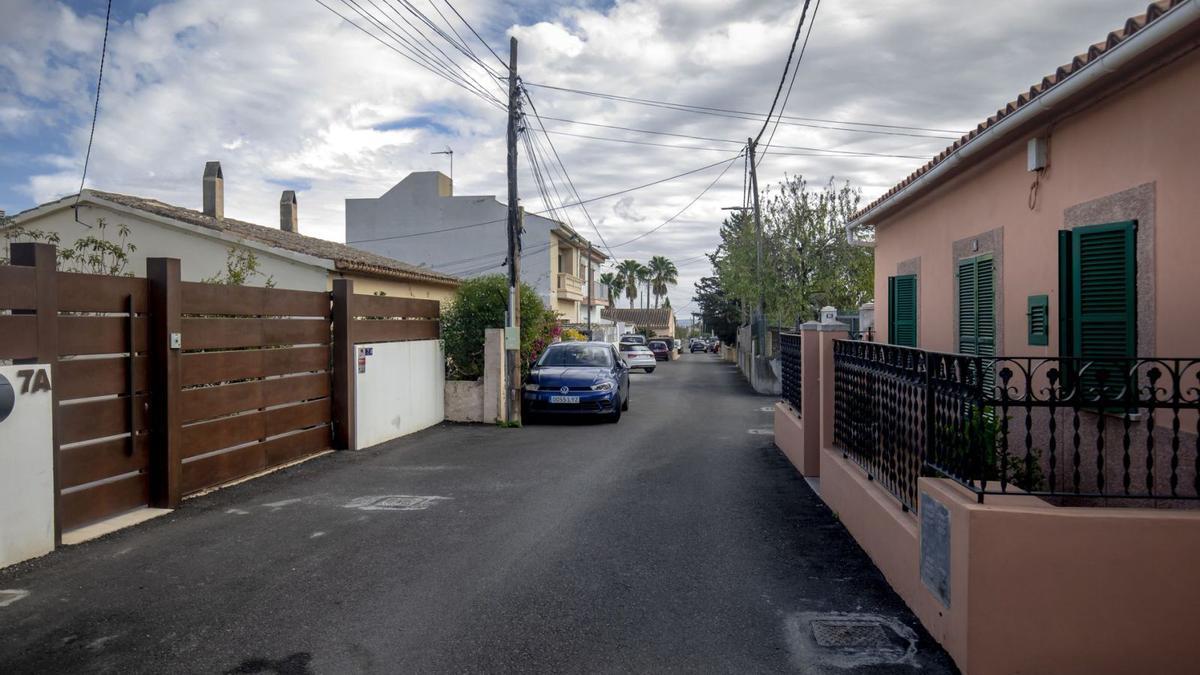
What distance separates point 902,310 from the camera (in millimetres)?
11188

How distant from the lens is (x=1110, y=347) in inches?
217

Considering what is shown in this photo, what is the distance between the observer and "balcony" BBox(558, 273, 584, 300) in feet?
125

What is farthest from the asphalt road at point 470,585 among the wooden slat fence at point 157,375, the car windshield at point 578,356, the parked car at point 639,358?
the parked car at point 639,358

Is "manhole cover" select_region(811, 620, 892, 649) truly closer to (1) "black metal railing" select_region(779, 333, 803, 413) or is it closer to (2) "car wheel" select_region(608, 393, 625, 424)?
(1) "black metal railing" select_region(779, 333, 803, 413)

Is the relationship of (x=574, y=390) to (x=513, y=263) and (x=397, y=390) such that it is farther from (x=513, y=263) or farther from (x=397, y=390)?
(x=397, y=390)

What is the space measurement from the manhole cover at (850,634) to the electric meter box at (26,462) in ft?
17.5

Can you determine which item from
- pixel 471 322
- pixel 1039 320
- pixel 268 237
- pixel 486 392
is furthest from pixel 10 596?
pixel 268 237

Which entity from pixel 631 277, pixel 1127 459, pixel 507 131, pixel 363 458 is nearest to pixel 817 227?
pixel 507 131

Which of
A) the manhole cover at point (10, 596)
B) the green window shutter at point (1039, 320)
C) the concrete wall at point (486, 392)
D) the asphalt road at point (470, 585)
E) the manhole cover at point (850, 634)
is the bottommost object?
the manhole cover at point (850, 634)

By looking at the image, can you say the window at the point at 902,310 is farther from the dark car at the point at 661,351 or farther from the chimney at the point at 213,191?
the dark car at the point at 661,351

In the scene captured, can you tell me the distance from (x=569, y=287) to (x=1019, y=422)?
32.9 metres

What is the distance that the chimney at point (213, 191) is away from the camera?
20469 mm

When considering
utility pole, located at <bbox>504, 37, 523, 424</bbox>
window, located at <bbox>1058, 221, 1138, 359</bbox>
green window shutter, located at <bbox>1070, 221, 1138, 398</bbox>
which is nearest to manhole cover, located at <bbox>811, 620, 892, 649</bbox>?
green window shutter, located at <bbox>1070, 221, 1138, 398</bbox>

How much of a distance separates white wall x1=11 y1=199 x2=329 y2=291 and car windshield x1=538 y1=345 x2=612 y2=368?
15.3ft
